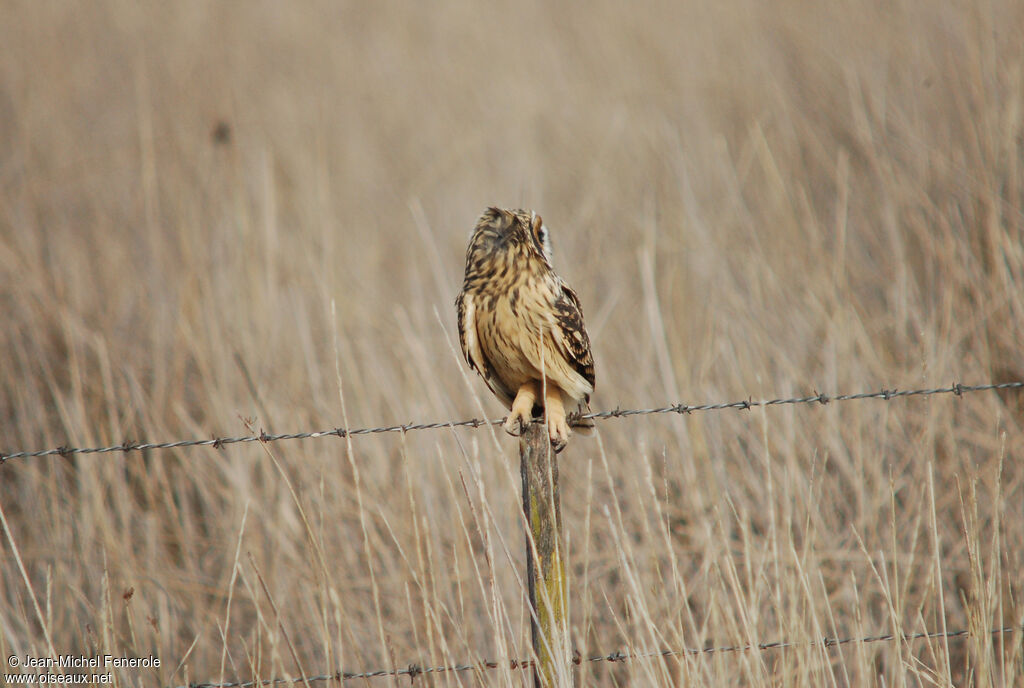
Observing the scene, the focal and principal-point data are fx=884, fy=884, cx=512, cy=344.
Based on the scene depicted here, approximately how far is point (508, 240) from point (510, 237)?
1cm

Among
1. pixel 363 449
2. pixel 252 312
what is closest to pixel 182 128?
pixel 252 312

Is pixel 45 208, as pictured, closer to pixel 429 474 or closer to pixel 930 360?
pixel 429 474

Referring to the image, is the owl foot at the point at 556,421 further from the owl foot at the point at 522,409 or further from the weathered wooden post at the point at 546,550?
the weathered wooden post at the point at 546,550

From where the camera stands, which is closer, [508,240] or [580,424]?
[508,240]

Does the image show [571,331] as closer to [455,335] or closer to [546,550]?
[546,550]

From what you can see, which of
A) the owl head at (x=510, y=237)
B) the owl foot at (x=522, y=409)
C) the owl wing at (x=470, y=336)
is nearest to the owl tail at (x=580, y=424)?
the owl foot at (x=522, y=409)

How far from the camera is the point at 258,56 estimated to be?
7656 mm

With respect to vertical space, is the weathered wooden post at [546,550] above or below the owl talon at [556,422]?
below

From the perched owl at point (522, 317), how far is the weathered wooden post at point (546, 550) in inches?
19.6

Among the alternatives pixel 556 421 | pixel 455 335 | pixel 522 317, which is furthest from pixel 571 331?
pixel 455 335

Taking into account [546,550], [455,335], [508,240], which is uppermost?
[455,335]

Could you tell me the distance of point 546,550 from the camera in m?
2.09

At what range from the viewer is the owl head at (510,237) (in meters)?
2.68

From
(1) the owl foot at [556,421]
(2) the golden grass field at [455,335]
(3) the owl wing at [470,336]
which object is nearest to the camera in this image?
(1) the owl foot at [556,421]
